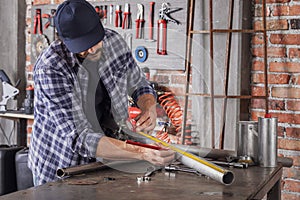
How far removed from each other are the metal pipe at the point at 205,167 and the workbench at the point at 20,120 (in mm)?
2290

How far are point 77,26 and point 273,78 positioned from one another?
1640 mm

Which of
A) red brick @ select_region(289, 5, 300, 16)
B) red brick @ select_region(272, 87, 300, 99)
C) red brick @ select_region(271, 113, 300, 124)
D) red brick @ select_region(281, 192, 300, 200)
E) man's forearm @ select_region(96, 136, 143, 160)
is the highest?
red brick @ select_region(289, 5, 300, 16)

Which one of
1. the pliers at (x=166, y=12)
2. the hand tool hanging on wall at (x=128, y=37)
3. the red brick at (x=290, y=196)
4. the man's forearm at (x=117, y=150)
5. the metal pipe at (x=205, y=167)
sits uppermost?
the pliers at (x=166, y=12)

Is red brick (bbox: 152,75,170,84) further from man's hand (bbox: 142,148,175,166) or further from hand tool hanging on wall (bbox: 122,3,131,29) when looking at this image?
man's hand (bbox: 142,148,175,166)

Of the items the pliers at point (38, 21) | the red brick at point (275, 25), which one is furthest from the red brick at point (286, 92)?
the pliers at point (38, 21)

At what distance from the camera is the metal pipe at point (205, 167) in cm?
176

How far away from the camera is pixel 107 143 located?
1977 millimetres

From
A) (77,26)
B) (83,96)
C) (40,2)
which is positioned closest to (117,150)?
(83,96)

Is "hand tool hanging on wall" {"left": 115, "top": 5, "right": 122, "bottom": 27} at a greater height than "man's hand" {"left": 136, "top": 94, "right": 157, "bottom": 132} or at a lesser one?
greater

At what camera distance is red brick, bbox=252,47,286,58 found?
320cm

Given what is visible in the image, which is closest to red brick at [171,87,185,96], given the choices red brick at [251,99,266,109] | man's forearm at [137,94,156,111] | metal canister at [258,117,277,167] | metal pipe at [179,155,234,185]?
red brick at [251,99,266,109]

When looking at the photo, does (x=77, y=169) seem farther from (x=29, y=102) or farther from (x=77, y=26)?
(x=29, y=102)

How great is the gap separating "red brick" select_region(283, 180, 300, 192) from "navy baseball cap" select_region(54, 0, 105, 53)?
1.77 meters

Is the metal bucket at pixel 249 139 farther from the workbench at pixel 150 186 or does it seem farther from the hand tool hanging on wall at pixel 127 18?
the hand tool hanging on wall at pixel 127 18
